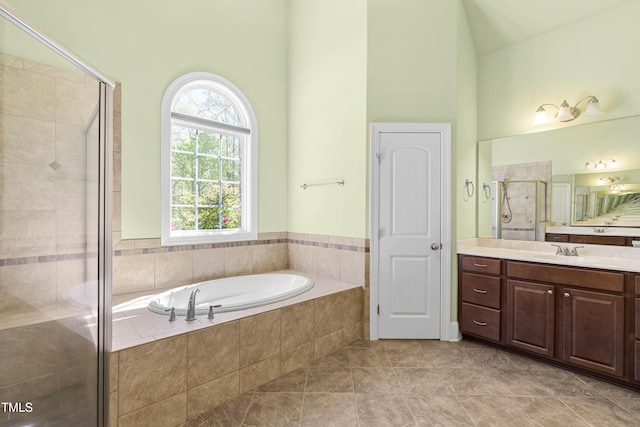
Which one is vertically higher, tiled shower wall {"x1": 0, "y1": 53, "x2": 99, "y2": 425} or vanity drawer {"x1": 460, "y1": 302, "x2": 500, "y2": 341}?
tiled shower wall {"x1": 0, "y1": 53, "x2": 99, "y2": 425}

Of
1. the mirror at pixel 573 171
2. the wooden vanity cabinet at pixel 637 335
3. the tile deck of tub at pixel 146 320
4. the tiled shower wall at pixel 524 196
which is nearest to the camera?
the tile deck of tub at pixel 146 320

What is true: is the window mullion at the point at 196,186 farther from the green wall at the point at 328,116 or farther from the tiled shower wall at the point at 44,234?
the tiled shower wall at the point at 44,234

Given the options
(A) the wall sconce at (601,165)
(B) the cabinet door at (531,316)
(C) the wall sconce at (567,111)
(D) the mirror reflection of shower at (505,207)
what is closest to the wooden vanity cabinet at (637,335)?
(B) the cabinet door at (531,316)

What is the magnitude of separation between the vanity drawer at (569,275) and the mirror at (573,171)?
0.61 m

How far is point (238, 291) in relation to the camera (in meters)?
3.15

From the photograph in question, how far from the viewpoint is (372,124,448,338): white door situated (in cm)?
294

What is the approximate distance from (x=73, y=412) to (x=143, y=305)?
1.04m

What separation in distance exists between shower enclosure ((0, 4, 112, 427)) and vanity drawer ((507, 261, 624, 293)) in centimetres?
283

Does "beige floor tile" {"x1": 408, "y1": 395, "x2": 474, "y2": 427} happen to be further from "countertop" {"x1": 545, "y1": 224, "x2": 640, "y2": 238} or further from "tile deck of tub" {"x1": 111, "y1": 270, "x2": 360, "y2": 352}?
"countertop" {"x1": 545, "y1": 224, "x2": 640, "y2": 238}

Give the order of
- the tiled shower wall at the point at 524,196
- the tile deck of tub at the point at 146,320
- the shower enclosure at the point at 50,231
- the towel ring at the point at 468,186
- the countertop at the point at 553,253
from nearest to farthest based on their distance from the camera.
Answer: the shower enclosure at the point at 50,231 < the tile deck of tub at the point at 146,320 < the countertop at the point at 553,253 < the tiled shower wall at the point at 524,196 < the towel ring at the point at 468,186

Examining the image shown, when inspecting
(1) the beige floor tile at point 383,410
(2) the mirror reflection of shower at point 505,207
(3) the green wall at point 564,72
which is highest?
(3) the green wall at point 564,72

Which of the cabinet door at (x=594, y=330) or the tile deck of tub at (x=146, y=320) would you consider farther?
the cabinet door at (x=594, y=330)

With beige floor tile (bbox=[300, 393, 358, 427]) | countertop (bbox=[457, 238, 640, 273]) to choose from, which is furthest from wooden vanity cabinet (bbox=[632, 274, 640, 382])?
beige floor tile (bbox=[300, 393, 358, 427])

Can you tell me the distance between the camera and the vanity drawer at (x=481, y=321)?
2.71 metres
